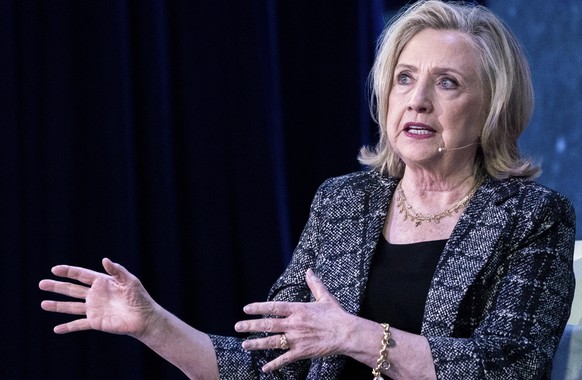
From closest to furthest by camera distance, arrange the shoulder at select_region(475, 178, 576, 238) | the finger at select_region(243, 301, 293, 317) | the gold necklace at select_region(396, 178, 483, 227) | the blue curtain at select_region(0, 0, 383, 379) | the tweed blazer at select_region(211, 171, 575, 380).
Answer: the finger at select_region(243, 301, 293, 317) < the tweed blazer at select_region(211, 171, 575, 380) < the shoulder at select_region(475, 178, 576, 238) < the gold necklace at select_region(396, 178, 483, 227) < the blue curtain at select_region(0, 0, 383, 379)

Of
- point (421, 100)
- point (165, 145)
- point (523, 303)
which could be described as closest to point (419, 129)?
point (421, 100)

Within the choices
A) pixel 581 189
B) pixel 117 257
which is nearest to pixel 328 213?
pixel 117 257

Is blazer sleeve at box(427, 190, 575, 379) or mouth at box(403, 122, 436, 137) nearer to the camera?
blazer sleeve at box(427, 190, 575, 379)

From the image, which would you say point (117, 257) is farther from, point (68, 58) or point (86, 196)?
point (68, 58)

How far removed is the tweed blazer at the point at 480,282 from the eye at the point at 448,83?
0.20 metres

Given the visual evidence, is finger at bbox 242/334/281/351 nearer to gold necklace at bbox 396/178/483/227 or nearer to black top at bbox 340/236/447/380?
black top at bbox 340/236/447/380

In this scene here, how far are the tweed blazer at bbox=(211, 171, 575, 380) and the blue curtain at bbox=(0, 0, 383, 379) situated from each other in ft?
2.21

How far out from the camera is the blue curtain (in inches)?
94.9

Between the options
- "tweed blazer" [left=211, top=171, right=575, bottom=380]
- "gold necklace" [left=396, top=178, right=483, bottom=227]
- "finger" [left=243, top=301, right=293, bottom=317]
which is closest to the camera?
"finger" [left=243, top=301, right=293, bottom=317]

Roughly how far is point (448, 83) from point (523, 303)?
1.49ft

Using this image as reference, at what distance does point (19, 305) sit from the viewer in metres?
2.40

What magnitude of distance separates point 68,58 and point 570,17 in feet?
5.14

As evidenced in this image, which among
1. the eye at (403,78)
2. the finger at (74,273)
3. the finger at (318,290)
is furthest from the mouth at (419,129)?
the finger at (74,273)

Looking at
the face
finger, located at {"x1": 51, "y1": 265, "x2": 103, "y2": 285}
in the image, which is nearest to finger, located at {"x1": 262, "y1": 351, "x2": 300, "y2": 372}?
finger, located at {"x1": 51, "y1": 265, "x2": 103, "y2": 285}
